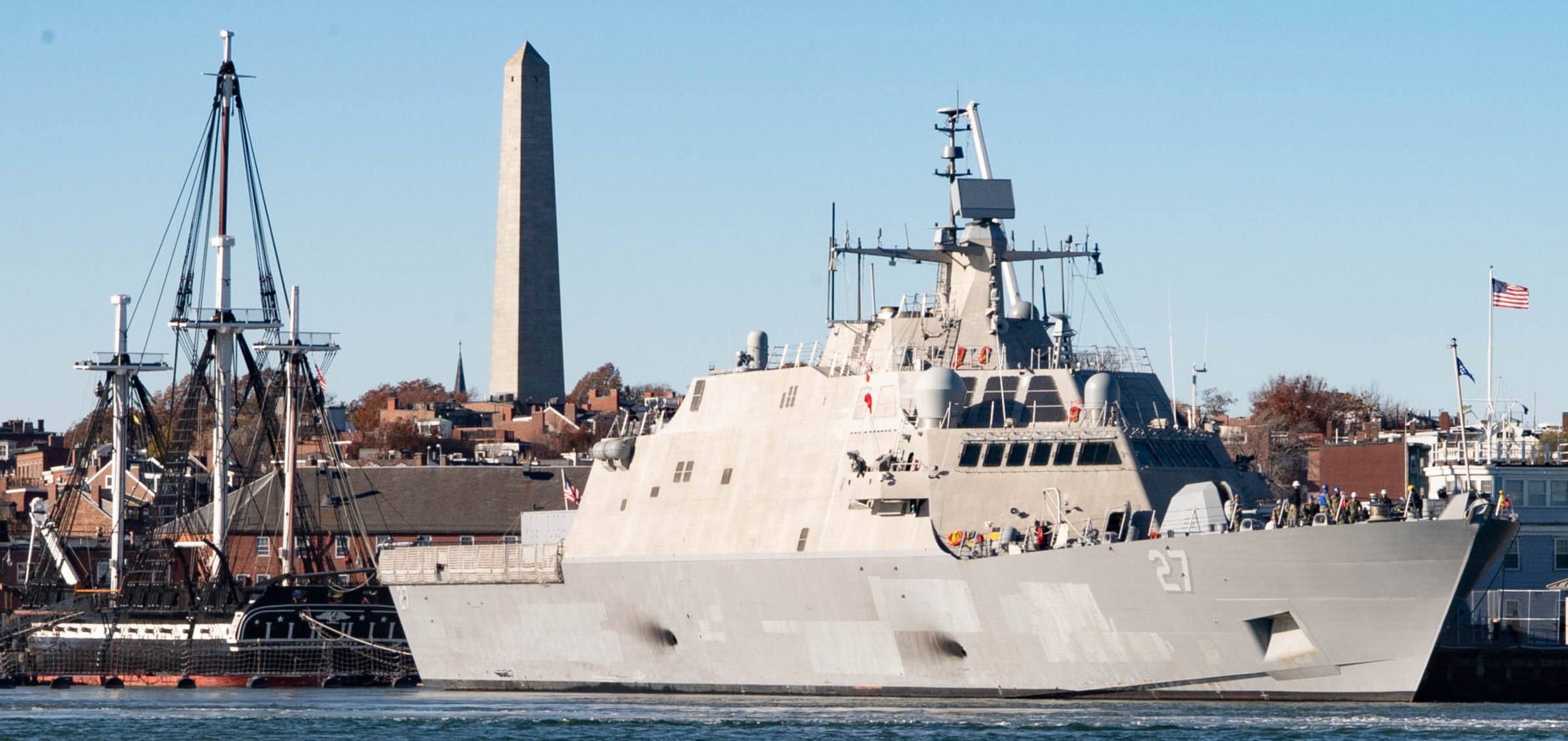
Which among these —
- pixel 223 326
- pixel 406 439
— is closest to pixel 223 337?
pixel 223 326

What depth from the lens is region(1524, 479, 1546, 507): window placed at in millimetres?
53438

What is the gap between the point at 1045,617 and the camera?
3644cm

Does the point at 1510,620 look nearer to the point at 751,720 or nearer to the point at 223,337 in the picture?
the point at 751,720

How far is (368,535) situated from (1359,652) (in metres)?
45.6

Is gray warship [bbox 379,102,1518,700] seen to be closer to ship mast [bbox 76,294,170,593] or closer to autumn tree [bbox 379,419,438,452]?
ship mast [bbox 76,294,170,593]

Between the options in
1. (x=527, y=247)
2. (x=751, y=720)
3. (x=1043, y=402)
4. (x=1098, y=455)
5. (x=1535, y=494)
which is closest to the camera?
(x=751, y=720)

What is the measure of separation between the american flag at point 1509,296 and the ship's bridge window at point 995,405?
37.6 feet

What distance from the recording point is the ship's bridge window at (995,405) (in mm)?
39375

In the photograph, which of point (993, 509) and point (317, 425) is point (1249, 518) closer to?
point (993, 509)

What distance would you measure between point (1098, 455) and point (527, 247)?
7638 centimetres

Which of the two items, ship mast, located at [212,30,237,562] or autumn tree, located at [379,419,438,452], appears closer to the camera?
ship mast, located at [212,30,237,562]

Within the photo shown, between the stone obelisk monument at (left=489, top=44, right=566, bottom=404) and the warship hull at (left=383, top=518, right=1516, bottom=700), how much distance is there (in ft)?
215

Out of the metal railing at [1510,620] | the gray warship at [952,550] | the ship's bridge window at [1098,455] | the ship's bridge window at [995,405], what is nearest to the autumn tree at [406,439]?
Result: the gray warship at [952,550]

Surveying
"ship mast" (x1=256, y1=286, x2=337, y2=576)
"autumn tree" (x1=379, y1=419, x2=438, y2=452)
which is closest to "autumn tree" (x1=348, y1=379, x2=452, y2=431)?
"autumn tree" (x1=379, y1=419, x2=438, y2=452)
